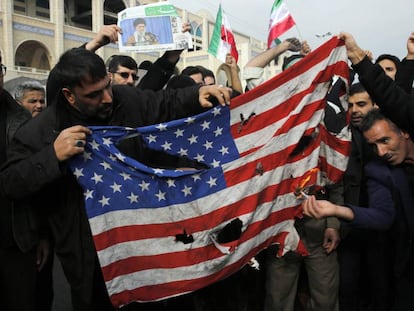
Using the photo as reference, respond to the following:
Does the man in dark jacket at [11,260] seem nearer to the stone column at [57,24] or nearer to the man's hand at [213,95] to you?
the man's hand at [213,95]

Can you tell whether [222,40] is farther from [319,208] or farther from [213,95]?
[319,208]

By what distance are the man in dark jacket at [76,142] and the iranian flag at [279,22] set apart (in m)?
2.60

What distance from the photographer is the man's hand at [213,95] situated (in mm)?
2152

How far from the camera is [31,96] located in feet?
12.4

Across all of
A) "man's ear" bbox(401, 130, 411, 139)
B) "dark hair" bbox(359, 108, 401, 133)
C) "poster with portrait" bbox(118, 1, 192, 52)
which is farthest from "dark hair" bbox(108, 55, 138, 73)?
"man's ear" bbox(401, 130, 411, 139)

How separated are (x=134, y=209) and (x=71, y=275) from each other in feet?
1.64

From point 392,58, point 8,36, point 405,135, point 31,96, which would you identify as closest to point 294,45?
point 392,58

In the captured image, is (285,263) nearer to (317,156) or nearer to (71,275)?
(317,156)

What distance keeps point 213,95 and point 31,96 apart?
97.7 inches

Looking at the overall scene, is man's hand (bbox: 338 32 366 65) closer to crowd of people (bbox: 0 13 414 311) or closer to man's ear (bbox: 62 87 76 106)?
crowd of people (bbox: 0 13 414 311)

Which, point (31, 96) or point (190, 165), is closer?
point (190, 165)

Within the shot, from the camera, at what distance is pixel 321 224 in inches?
95.8

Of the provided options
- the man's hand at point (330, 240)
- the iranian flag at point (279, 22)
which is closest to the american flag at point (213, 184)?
the man's hand at point (330, 240)

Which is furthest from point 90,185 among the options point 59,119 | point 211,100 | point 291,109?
point 291,109
